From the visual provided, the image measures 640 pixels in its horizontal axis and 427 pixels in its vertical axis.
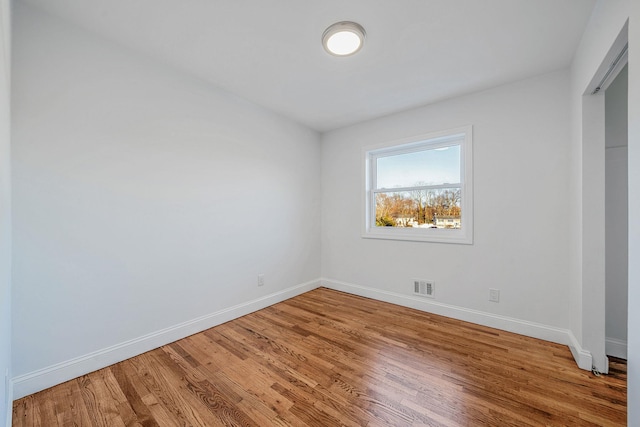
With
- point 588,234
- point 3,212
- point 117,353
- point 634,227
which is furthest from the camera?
point 117,353

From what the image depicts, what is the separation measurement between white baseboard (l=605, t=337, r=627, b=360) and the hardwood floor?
143 mm

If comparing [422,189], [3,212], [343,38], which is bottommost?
[3,212]

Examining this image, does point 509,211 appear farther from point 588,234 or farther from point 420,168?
point 420,168

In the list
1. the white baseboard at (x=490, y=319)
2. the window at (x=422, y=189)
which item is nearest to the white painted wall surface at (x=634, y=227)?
the white baseboard at (x=490, y=319)

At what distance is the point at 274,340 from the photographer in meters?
2.37

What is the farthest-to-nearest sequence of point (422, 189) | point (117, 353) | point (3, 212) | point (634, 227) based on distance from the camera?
point (422, 189), point (117, 353), point (3, 212), point (634, 227)

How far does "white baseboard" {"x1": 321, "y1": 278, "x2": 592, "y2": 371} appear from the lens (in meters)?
2.04

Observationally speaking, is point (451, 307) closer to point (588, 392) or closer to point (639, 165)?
point (588, 392)

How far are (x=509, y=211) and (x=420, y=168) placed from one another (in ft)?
3.56

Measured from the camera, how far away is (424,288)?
10.0 ft

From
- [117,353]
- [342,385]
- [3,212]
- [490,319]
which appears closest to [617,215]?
[490,319]

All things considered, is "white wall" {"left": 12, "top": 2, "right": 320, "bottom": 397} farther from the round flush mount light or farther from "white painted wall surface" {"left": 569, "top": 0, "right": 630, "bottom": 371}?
"white painted wall surface" {"left": 569, "top": 0, "right": 630, "bottom": 371}

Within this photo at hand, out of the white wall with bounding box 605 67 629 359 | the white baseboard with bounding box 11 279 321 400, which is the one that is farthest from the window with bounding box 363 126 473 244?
the white baseboard with bounding box 11 279 321 400

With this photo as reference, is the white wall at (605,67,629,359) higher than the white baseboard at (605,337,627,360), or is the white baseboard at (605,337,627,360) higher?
the white wall at (605,67,629,359)
